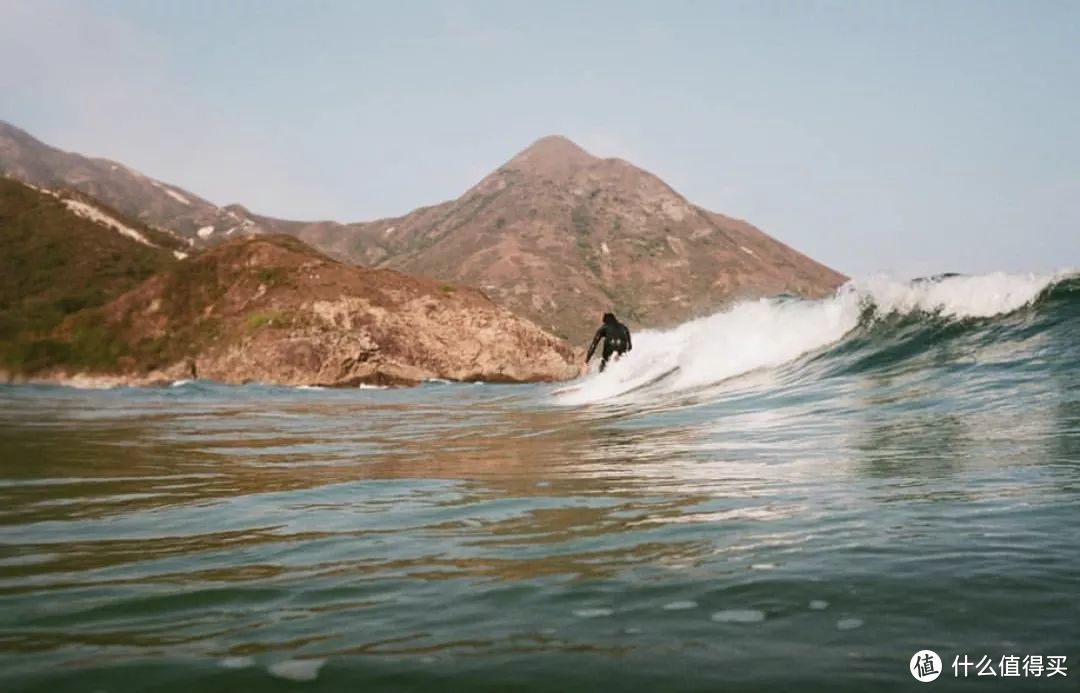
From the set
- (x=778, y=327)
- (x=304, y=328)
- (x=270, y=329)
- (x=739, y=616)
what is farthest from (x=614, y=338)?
(x=270, y=329)

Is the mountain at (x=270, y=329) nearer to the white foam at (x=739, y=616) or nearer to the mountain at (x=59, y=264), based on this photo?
the mountain at (x=59, y=264)

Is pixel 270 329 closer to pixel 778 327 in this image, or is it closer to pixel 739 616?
pixel 778 327

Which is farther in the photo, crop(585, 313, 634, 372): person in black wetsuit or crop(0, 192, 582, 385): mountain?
crop(0, 192, 582, 385): mountain

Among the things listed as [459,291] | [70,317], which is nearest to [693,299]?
[459,291]

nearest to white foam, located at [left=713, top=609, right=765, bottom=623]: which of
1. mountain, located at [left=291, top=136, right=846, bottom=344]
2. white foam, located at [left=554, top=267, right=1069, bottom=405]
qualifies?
white foam, located at [left=554, top=267, right=1069, bottom=405]

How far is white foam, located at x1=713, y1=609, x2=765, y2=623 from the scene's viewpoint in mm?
2580

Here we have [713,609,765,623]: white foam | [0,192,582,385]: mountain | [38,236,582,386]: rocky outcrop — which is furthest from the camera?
[0,192,582,385]: mountain

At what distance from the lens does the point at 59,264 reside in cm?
6106

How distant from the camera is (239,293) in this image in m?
49.1

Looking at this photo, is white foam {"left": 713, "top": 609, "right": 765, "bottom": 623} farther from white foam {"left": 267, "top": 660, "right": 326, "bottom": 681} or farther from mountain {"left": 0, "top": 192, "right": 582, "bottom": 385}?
mountain {"left": 0, "top": 192, "right": 582, "bottom": 385}

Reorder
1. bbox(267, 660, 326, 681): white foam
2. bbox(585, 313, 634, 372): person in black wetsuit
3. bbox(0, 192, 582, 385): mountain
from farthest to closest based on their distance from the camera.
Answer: bbox(0, 192, 582, 385): mountain < bbox(585, 313, 634, 372): person in black wetsuit < bbox(267, 660, 326, 681): white foam

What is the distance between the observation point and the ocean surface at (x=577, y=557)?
7.51ft

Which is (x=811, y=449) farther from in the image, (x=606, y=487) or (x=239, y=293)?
(x=239, y=293)

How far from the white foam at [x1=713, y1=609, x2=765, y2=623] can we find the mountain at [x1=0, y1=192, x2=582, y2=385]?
139 feet
